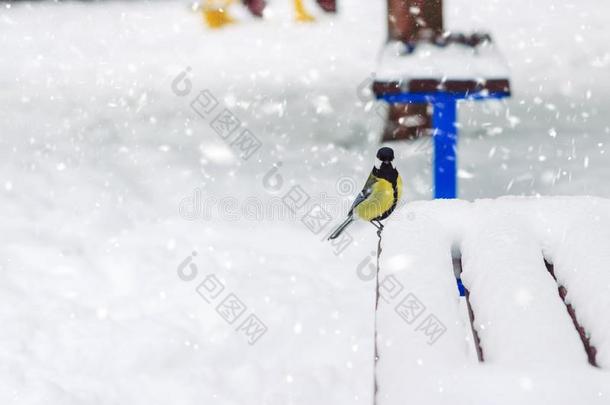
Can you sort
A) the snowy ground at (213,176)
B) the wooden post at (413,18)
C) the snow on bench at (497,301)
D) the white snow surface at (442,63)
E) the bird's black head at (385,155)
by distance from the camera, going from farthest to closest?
the wooden post at (413,18)
the white snow surface at (442,63)
the snowy ground at (213,176)
the bird's black head at (385,155)
the snow on bench at (497,301)

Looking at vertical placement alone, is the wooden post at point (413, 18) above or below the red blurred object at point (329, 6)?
above

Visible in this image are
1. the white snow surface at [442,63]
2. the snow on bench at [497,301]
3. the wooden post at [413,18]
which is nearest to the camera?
the snow on bench at [497,301]

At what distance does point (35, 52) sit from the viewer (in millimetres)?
7738

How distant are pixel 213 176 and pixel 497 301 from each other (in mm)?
3532

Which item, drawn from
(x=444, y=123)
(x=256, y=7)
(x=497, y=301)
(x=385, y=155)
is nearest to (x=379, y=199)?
(x=385, y=155)

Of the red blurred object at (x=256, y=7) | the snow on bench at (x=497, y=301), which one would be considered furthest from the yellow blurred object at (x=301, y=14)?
the snow on bench at (x=497, y=301)

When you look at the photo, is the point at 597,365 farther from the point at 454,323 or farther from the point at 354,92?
the point at 354,92

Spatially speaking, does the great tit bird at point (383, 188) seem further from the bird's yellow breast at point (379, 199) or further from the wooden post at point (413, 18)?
the wooden post at point (413, 18)

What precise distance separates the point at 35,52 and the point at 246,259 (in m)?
5.02

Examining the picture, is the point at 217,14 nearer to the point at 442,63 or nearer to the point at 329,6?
the point at 329,6

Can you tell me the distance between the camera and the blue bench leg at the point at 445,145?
3625 mm

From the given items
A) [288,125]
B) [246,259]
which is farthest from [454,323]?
[288,125]

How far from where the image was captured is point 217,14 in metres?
8.19

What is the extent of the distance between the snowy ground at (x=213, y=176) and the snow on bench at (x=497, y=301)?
1144 mm
